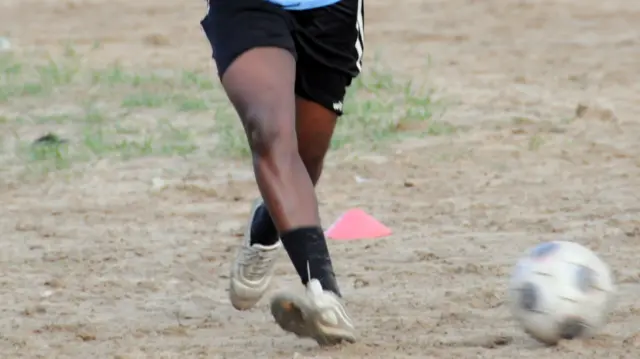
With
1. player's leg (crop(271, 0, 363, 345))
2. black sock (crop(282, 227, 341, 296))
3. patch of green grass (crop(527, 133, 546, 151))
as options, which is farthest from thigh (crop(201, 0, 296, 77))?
patch of green grass (crop(527, 133, 546, 151))

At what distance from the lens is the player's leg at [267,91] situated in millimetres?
4277

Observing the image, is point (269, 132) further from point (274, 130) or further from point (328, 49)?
point (328, 49)

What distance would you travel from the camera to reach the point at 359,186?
7445 mm

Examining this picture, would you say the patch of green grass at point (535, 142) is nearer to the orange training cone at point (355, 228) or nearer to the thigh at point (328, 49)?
the orange training cone at point (355, 228)

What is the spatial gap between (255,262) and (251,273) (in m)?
0.04

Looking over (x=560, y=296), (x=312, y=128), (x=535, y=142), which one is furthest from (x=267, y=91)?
(x=535, y=142)

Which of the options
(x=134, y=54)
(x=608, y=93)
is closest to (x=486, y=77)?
(x=608, y=93)

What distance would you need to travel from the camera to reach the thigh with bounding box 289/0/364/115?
15.0ft

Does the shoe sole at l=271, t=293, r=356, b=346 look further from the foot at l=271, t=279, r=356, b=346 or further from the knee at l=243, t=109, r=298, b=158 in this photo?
the knee at l=243, t=109, r=298, b=158

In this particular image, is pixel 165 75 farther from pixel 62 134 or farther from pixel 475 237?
pixel 475 237

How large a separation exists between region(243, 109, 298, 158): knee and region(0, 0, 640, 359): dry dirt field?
617 mm

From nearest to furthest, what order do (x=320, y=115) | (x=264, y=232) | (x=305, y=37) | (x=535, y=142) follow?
(x=305, y=37) → (x=320, y=115) → (x=264, y=232) → (x=535, y=142)

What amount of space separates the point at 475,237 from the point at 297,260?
2.10 meters

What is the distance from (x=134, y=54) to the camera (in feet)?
39.2
